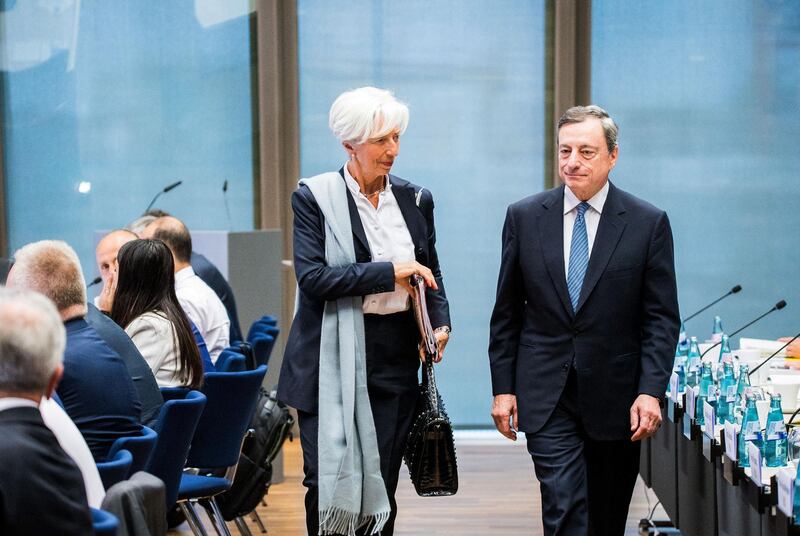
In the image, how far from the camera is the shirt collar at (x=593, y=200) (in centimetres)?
386

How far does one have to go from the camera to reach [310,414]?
12.5 ft

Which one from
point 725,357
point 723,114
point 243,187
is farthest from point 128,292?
point 723,114

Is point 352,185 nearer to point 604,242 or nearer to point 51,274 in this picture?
point 604,242

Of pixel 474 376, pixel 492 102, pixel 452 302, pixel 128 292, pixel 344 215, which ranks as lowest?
pixel 474 376

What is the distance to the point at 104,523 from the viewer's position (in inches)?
93.7

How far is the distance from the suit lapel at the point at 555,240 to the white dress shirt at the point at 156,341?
5.06 ft

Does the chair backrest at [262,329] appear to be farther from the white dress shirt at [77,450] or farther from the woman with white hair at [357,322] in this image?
the white dress shirt at [77,450]

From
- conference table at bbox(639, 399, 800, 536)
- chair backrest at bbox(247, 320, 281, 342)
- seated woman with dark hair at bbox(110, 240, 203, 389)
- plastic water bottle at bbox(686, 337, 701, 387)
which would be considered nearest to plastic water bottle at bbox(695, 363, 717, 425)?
conference table at bbox(639, 399, 800, 536)

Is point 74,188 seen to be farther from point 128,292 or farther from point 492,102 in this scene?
point 128,292

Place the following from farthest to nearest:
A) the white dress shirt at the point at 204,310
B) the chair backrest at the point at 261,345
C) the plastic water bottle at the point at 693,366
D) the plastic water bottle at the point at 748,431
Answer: the chair backrest at the point at 261,345, the white dress shirt at the point at 204,310, the plastic water bottle at the point at 693,366, the plastic water bottle at the point at 748,431

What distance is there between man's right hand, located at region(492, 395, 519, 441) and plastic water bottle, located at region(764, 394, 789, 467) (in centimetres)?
80

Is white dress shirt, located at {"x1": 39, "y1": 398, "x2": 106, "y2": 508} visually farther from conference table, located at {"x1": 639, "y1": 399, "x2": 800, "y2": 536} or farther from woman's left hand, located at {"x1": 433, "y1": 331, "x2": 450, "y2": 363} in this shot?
conference table, located at {"x1": 639, "y1": 399, "x2": 800, "y2": 536}

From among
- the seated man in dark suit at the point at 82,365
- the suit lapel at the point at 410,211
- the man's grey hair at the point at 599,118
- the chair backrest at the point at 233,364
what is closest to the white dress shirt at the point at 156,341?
the chair backrest at the point at 233,364

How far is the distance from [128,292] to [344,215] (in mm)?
1232
